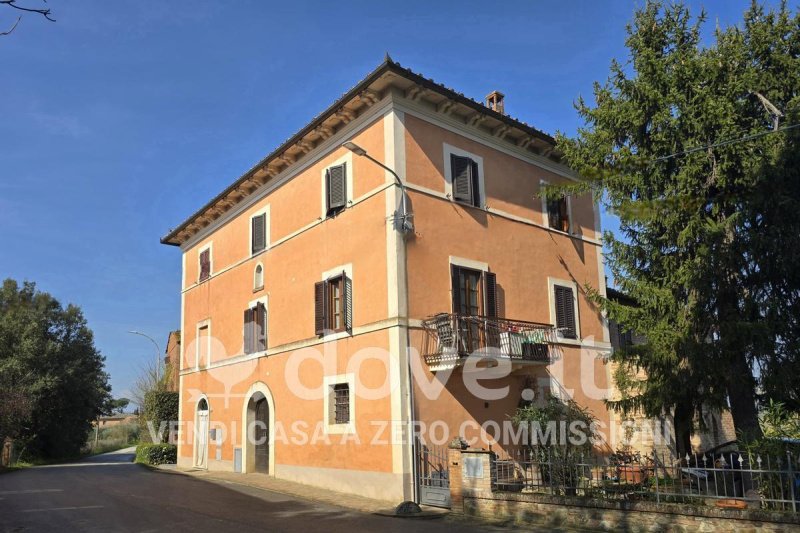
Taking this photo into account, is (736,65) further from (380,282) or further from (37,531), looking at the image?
(37,531)

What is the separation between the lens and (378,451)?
13.9 m

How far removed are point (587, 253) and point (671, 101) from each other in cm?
732

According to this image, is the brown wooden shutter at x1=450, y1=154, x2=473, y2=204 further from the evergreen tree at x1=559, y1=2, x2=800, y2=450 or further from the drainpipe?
the evergreen tree at x1=559, y1=2, x2=800, y2=450

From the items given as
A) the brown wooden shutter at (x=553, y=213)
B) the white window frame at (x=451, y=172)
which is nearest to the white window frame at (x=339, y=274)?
the white window frame at (x=451, y=172)

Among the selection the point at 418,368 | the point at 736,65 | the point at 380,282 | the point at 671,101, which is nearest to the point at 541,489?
the point at 418,368

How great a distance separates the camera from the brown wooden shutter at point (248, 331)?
20.0 meters

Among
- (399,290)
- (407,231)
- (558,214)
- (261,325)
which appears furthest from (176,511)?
(558,214)

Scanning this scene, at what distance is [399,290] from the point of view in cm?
1402

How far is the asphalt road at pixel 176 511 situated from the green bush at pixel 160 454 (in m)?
8.61

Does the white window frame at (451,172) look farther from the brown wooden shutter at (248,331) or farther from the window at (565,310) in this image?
the brown wooden shutter at (248,331)

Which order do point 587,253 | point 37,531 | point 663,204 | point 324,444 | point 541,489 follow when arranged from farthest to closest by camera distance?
point 587,253
point 324,444
point 663,204
point 541,489
point 37,531

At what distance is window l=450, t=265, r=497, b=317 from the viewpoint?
15195 millimetres

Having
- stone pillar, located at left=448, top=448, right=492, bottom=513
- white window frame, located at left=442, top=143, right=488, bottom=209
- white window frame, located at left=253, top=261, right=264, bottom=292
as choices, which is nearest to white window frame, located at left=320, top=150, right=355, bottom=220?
white window frame, located at left=442, top=143, right=488, bottom=209

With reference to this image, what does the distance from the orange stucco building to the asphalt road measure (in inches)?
71.3
